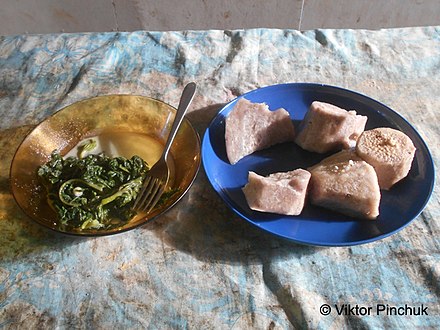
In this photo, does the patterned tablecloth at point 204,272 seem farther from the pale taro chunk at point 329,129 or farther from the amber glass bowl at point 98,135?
the pale taro chunk at point 329,129

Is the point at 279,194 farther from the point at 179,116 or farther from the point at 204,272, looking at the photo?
the point at 179,116

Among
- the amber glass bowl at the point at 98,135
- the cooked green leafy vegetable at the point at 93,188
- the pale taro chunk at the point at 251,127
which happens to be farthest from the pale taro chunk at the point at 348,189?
the cooked green leafy vegetable at the point at 93,188

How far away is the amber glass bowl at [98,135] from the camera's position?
1021 millimetres

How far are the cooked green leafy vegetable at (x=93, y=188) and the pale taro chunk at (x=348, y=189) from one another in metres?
0.44

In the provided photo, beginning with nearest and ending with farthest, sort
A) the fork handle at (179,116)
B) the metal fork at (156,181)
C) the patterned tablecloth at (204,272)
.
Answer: the patterned tablecloth at (204,272) < the metal fork at (156,181) < the fork handle at (179,116)

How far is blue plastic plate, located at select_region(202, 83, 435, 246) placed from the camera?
100 cm

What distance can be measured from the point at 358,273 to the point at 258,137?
0.44 metres

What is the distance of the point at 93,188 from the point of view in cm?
105

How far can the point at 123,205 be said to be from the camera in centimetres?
104

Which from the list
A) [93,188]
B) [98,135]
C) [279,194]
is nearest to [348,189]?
[279,194]

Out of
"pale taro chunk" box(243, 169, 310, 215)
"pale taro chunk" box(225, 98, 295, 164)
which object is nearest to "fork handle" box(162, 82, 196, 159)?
"pale taro chunk" box(225, 98, 295, 164)

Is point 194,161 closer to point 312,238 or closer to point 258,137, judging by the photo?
point 258,137

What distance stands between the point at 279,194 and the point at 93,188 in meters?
0.44

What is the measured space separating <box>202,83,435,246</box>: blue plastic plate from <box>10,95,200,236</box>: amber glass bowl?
67 mm
